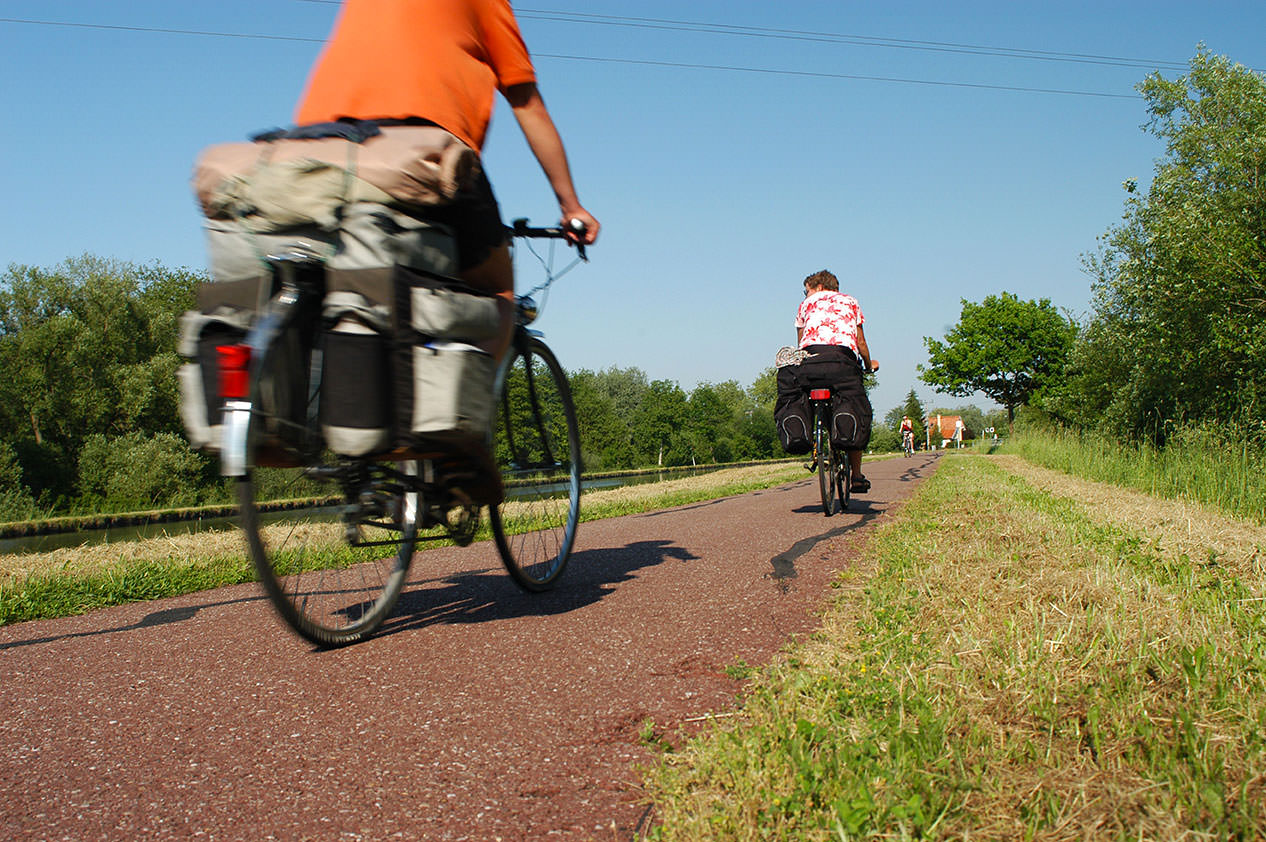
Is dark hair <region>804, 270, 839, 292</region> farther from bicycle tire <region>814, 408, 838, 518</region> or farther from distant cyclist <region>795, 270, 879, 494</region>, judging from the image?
bicycle tire <region>814, 408, 838, 518</region>

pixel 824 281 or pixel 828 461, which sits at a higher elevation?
pixel 824 281

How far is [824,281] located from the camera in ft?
26.8

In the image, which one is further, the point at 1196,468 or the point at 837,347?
the point at 1196,468

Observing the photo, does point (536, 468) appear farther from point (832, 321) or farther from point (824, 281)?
point (824, 281)

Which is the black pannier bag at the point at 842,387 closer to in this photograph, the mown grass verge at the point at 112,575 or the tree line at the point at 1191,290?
the mown grass verge at the point at 112,575

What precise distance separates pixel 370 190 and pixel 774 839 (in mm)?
2119

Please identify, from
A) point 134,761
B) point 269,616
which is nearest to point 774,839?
point 134,761

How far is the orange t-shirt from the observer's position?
2854 mm

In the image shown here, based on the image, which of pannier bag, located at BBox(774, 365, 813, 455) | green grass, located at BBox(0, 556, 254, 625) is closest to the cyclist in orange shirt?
green grass, located at BBox(0, 556, 254, 625)

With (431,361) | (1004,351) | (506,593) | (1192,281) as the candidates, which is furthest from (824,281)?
(1004,351)

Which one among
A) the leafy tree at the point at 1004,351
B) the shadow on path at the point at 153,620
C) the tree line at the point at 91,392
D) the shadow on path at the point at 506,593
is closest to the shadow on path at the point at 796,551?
the shadow on path at the point at 506,593

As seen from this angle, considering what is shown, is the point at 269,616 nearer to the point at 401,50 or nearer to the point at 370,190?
the point at 370,190

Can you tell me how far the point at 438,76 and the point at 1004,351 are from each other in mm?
67516

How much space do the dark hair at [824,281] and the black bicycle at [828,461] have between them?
1083 millimetres
